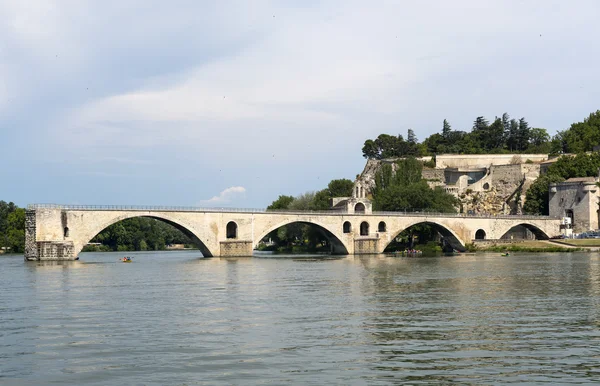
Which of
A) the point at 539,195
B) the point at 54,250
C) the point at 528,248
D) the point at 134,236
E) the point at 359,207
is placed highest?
the point at 539,195

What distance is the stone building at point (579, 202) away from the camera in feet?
266

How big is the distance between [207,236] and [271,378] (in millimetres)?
47935

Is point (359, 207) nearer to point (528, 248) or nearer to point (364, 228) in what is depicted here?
point (364, 228)

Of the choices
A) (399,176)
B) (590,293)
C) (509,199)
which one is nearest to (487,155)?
(509,199)

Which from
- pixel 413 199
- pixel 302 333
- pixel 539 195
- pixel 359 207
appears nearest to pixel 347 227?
pixel 359 207

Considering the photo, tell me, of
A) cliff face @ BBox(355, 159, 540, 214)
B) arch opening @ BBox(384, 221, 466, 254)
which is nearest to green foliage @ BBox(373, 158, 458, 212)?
arch opening @ BBox(384, 221, 466, 254)

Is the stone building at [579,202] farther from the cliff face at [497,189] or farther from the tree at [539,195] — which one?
the cliff face at [497,189]

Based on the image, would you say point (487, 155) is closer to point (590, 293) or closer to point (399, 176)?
point (399, 176)

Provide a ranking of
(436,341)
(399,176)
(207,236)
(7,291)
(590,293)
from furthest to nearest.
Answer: (399,176) → (207,236) → (7,291) → (590,293) → (436,341)

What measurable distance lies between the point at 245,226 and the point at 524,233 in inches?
1492

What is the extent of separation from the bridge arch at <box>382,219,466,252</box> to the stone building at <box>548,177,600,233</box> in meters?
14.6

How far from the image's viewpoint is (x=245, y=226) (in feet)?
210

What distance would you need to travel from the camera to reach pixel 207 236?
61500mm

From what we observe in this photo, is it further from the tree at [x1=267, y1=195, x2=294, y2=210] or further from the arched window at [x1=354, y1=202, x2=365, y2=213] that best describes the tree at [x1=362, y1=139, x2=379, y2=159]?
the arched window at [x1=354, y1=202, x2=365, y2=213]
